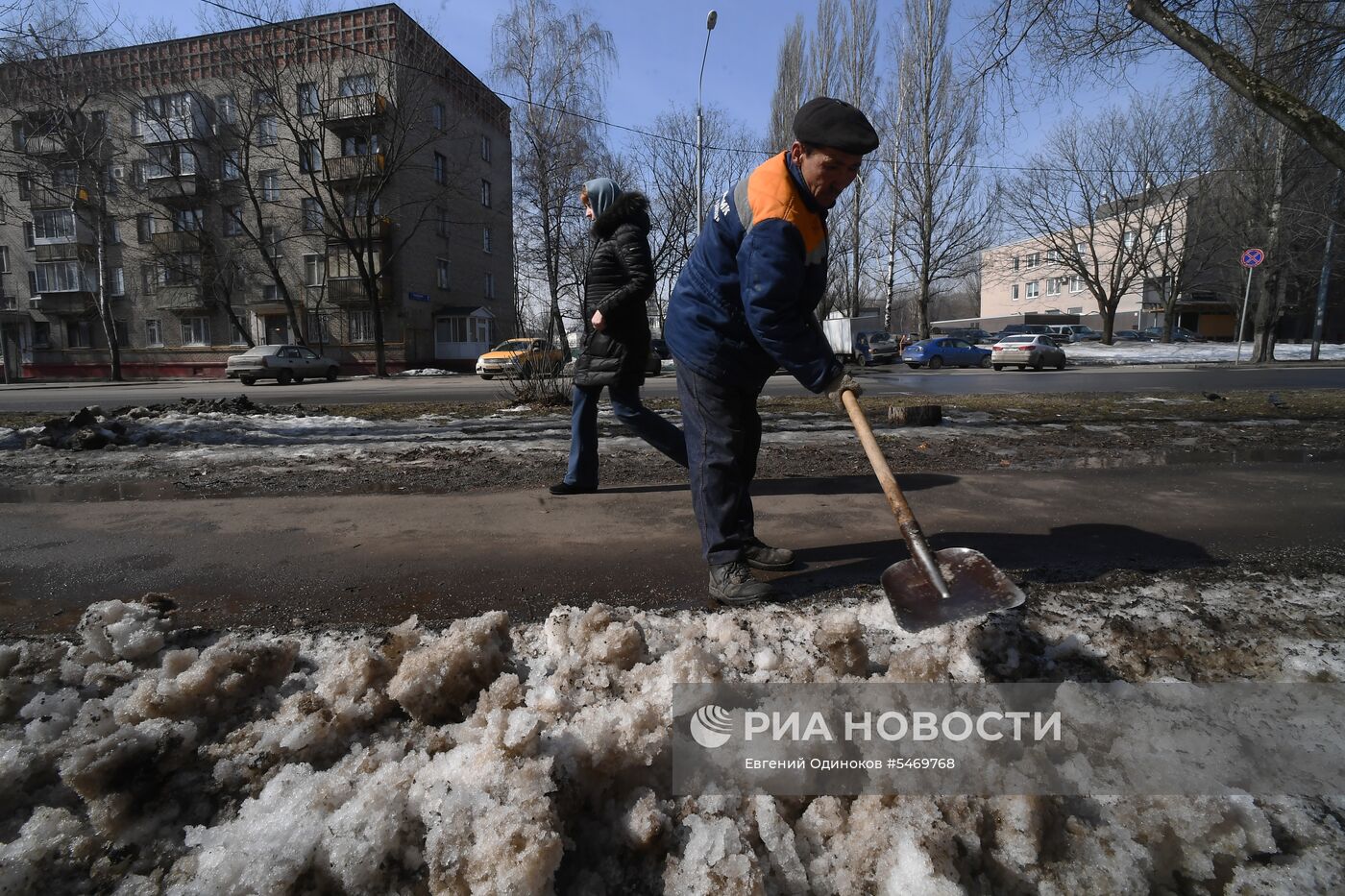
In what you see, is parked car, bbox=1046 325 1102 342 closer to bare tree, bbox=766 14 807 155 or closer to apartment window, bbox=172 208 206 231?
bare tree, bbox=766 14 807 155

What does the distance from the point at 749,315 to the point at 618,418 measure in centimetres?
158

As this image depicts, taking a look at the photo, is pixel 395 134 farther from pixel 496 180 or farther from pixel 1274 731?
pixel 1274 731

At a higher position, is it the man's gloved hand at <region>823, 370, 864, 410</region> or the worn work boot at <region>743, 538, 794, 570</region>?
the man's gloved hand at <region>823, 370, 864, 410</region>

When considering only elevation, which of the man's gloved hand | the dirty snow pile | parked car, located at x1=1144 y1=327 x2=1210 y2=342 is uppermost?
parked car, located at x1=1144 y1=327 x2=1210 y2=342

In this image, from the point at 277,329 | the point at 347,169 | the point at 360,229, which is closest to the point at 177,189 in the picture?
the point at 277,329

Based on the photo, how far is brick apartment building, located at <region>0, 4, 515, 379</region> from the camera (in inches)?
1007

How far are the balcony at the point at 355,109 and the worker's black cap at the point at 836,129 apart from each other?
2737cm

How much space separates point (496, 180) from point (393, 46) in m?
10.7

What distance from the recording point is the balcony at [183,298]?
1276 inches

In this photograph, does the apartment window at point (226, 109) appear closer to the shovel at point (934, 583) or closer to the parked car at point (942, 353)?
the parked car at point (942, 353)

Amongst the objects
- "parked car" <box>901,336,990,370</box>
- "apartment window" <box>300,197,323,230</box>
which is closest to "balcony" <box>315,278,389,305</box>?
"apartment window" <box>300,197,323,230</box>

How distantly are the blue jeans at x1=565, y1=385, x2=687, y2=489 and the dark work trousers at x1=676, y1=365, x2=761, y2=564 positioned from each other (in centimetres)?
94

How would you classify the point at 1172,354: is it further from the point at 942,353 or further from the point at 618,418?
the point at 618,418

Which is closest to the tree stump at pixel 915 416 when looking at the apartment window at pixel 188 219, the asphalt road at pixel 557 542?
the asphalt road at pixel 557 542
